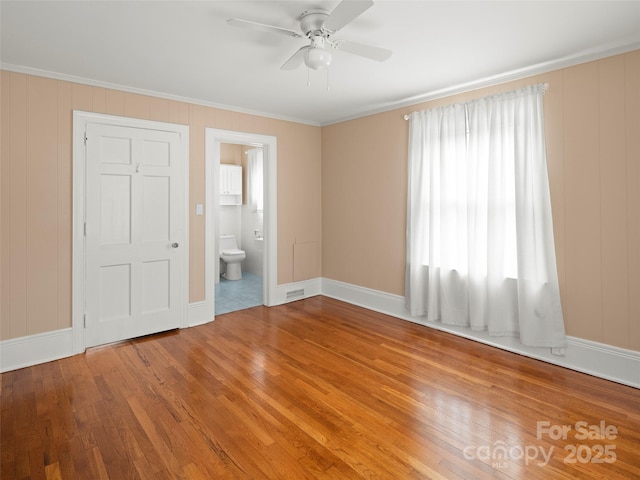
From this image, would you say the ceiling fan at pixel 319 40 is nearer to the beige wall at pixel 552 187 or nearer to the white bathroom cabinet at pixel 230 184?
the beige wall at pixel 552 187

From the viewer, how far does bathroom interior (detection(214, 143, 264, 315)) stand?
260 inches

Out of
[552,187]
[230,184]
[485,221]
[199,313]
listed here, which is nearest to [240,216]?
[230,184]

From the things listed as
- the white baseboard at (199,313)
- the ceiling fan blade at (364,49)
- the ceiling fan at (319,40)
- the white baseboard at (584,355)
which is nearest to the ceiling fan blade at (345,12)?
the ceiling fan at (319,40)

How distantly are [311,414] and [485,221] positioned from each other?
251cm

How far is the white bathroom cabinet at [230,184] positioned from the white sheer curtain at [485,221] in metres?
3.95

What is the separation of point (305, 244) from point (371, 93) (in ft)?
7.81

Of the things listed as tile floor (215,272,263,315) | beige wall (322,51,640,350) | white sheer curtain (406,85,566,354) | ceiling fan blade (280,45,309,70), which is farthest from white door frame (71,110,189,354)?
beige wall (322,51,640,350)

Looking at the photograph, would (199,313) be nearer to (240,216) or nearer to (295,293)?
(295,293)

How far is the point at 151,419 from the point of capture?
235cm

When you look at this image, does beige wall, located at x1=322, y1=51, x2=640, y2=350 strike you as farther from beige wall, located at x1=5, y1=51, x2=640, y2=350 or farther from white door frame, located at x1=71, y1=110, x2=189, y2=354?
white door frame, located at x1=71, y1=110, x2=189, y2=354

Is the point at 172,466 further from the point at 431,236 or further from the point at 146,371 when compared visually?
the point at 431,236

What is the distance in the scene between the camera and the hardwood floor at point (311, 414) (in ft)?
6.33

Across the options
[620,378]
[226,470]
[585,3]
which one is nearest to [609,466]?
[620,378]

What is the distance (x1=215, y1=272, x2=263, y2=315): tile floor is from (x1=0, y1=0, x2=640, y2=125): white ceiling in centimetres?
278
